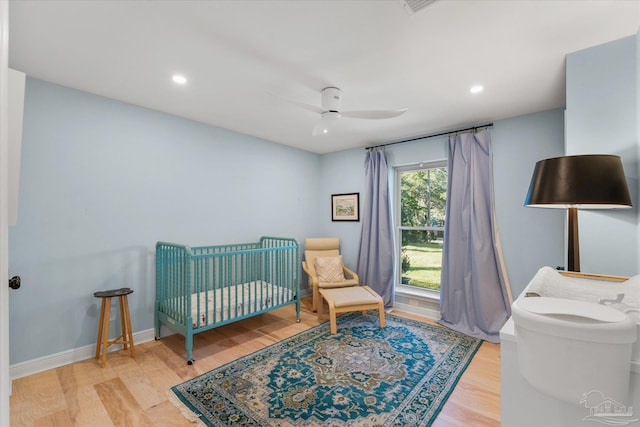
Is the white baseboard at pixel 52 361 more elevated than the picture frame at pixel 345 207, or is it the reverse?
the picture frame at pixel 345 207

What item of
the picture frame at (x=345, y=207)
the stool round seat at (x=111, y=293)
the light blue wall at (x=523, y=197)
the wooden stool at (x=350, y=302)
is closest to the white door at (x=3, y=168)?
the stool round seat at (x=111, y=293)

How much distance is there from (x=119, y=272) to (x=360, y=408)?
243 cm

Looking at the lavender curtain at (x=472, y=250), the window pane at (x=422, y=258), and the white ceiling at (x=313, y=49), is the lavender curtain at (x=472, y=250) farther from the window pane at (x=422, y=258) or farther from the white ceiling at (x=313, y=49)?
the white ceiling at (x=313, y=49)

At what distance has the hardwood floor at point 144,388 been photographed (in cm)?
175

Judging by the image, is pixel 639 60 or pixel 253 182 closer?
pixel 639 60

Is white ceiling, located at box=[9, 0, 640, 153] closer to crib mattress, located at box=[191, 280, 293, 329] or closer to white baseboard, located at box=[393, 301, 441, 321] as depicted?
crib mattress, located at box=[191, 280, 293, 329]

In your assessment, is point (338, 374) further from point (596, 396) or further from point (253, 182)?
point (253, 182)

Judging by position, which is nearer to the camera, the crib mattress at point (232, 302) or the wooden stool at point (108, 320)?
the wooden stool at point (108, 320)

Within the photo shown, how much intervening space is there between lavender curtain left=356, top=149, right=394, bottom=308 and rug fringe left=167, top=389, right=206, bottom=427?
266cm

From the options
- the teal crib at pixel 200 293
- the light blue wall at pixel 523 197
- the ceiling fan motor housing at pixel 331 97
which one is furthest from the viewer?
the light blue wall at pixel 523 197

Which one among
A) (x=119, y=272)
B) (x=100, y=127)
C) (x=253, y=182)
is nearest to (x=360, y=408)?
(x=119, y=272)

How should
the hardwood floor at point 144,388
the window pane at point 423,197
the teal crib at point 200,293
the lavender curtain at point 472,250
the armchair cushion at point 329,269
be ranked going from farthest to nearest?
the armchair cushion at point 329,269, the window pane at point 423,197, the lavender curtain at point 472,250, the teal crib at point 200,293, the hardwood floor at point 144,388

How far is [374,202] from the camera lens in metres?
3.96

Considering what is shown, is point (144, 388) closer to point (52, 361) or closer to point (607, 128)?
point (52, 361)
